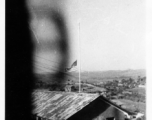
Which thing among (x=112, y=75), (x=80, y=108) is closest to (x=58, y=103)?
(x=80, y=108)

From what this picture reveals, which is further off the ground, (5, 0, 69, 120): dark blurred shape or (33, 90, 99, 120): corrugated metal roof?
(5, 0, 69, 120): dark blurred shape

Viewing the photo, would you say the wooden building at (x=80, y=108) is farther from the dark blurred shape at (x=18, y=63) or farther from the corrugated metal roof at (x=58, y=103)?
the dark blurred shape at (x=18, y=63)

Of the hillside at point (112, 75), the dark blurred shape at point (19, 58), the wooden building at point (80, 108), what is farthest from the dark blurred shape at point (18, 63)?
the hillside at point (112, 75)

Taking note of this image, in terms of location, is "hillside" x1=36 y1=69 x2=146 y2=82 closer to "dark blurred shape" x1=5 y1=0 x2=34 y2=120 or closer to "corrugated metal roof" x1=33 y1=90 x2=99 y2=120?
"corrugated metal roof" x1=33 y1=90 x2=99 y2=120

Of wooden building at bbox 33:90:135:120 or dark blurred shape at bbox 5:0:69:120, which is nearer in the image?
wooden building at bbox 33:90:135:120

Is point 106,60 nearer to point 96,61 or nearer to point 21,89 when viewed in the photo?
Result: point 96,61

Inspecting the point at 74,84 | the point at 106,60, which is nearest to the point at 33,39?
the point at 74,84

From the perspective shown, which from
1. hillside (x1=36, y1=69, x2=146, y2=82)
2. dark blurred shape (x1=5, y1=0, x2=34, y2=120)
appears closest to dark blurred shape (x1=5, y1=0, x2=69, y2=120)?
dark blurred shape (x1=5, y1=0, x2=34, y2=120)
